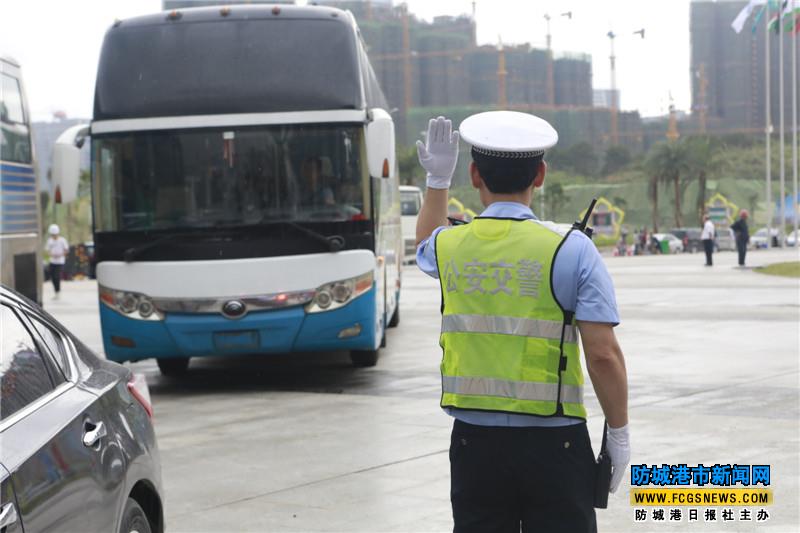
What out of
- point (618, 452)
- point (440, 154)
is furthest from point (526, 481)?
point (440, 154)

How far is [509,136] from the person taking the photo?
366 cm

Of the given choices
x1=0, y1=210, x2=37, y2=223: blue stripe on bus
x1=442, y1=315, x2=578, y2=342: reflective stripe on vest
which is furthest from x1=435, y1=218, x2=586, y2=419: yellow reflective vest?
x1=0, y1=210, x2=37, y2=223: blue stripe on bus

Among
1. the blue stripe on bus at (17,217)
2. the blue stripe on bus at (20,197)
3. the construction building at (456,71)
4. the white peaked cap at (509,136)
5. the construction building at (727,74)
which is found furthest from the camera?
the construction building at (727,74)

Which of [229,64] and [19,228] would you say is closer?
[229,64]

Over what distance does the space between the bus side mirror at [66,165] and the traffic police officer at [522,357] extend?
858cm

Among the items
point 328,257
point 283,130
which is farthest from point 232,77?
point 328,257

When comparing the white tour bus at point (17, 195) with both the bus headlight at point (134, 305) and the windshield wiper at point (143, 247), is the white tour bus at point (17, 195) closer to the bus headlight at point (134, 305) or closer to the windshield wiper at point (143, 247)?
the bus headlight at point (134, 305)

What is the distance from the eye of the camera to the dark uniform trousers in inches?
137

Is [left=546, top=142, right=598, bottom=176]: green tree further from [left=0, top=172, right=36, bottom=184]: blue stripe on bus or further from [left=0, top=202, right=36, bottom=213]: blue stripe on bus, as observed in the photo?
[left=0, top=202, right=36, bottom=213]: blue stripe on bus

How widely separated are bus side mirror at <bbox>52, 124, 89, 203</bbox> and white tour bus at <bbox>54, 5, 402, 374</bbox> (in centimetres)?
2

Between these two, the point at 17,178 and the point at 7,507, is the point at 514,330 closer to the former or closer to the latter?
the point at 7,507

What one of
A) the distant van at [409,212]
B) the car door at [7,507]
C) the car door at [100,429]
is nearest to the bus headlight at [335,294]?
the car door at [100,429]

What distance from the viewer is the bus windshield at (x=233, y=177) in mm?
11773

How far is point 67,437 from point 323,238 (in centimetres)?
787
